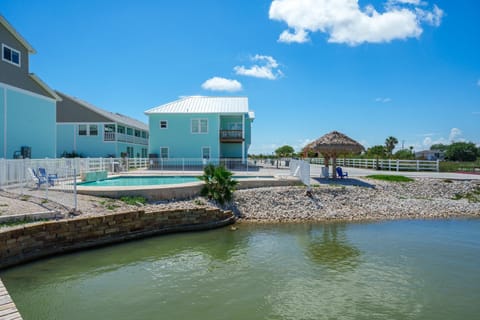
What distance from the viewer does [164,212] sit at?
477 inches

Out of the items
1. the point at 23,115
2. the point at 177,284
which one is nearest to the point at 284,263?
the point at 177,284

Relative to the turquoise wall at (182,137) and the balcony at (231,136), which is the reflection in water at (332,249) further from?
the turquoise wall at (182,137)

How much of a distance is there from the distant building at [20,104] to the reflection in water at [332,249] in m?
16.6

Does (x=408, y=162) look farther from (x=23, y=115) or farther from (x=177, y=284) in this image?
(x=23, y=115)

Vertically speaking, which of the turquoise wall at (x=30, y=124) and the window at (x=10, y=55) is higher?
the window at (x=10, y=55)

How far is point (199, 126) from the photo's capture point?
29.8 meters

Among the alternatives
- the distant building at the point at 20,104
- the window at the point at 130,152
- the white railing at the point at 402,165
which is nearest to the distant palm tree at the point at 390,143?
the white railing at the point at 402,165

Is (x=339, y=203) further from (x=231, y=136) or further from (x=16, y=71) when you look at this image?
(x=16, y=71)

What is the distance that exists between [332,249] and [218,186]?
6.20 m

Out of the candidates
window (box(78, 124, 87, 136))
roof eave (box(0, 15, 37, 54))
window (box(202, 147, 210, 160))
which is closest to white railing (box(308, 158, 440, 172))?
window (box(202, 147, 210, 160))

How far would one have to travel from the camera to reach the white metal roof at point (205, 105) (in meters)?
29.6

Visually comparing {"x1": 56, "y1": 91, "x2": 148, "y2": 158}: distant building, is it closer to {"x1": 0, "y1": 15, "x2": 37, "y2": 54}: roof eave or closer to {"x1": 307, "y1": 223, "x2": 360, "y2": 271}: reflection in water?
{"x1": 0, "y1": 15, "x2": 37, "y2": 54}: roof eave

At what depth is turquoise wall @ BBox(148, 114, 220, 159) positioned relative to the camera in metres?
29.6

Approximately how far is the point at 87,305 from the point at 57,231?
371 centimetres
